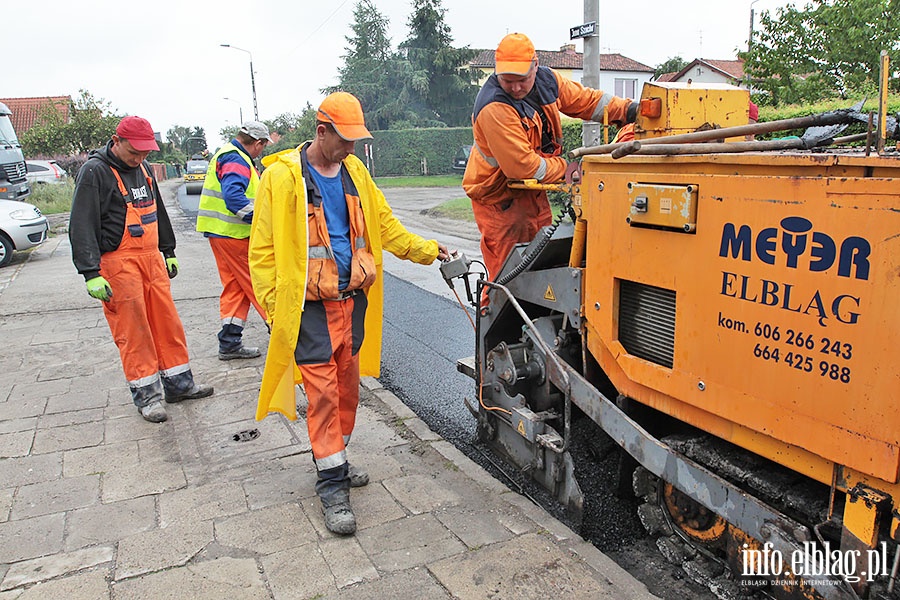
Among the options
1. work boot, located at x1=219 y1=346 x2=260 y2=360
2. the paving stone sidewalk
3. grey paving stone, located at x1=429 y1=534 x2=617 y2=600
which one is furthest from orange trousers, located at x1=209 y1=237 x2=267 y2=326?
grey paving stone, located at x1=429 y1=534 x2=617 y2=600

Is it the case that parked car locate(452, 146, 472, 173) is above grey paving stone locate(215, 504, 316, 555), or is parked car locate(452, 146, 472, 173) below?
above

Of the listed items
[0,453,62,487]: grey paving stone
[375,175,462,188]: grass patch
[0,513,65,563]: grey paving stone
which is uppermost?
[375,175,462,188]: grass patch

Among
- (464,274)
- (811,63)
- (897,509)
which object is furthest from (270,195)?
(811,63)

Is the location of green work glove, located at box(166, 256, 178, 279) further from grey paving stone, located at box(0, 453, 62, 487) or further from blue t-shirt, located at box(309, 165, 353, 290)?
blue t-shirt, located at box(309, 165, 353, 290)

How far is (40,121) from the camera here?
3069 cm

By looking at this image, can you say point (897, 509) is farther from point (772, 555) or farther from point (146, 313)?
point (146, 313)

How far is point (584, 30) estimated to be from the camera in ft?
28.3

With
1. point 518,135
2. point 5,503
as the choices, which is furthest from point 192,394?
point 518,135

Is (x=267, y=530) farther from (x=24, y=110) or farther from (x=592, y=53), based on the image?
(x=24, y=110)

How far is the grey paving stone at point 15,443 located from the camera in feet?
13.4

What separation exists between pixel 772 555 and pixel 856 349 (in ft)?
2.68

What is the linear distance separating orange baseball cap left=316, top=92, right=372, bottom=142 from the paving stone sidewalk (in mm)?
1735

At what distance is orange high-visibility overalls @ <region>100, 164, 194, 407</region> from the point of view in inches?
175

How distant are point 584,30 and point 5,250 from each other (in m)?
9.22
